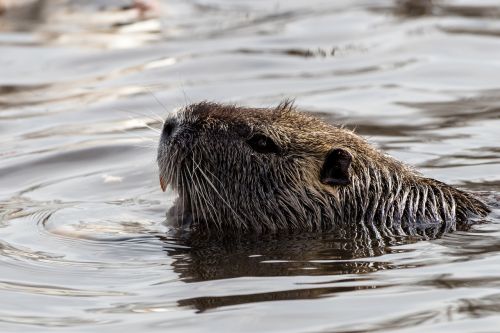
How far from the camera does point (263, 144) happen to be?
681 centimetres

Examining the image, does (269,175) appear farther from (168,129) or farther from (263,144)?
(168,129)

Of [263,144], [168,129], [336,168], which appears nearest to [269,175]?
[263,144]

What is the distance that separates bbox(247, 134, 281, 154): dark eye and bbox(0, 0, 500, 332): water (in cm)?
47

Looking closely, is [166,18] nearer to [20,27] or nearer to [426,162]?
[20,27]

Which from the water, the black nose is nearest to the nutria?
the black nose

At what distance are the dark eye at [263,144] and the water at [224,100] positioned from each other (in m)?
0.47

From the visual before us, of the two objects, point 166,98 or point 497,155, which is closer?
point 497,155

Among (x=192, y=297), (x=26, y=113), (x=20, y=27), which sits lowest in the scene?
(x=192, y=297)

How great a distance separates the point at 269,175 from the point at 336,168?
0.35m

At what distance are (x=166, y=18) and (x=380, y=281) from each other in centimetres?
827

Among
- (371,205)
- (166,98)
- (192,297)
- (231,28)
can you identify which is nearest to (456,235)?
(371,205)

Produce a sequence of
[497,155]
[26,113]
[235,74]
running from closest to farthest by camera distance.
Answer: [497,155]
[26,113]
[235,74]

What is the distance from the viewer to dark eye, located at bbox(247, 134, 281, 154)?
6801 mm

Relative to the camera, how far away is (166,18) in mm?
13711
